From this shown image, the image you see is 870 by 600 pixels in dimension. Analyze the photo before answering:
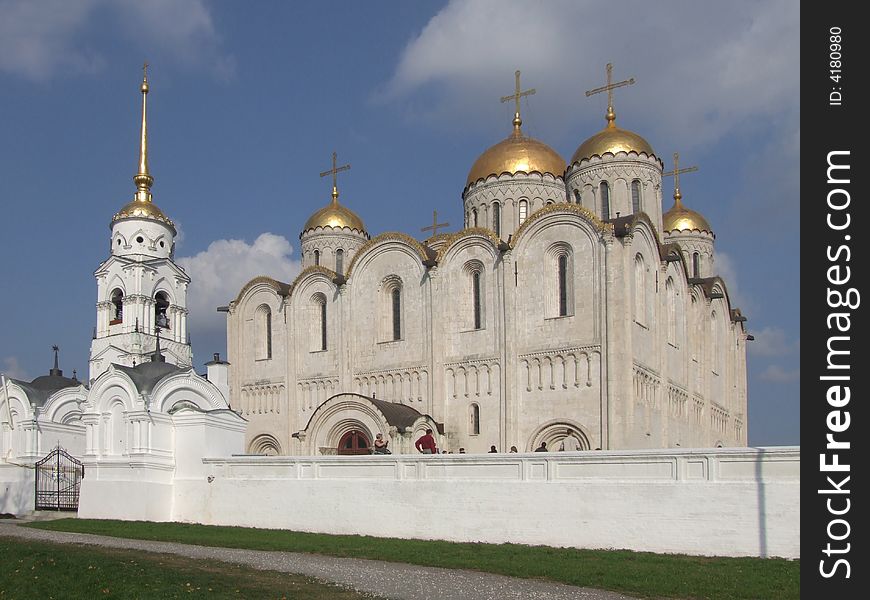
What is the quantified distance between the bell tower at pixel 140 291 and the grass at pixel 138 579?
23.3 m

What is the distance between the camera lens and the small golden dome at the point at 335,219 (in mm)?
44375

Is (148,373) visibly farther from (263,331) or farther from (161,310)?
(161,310)

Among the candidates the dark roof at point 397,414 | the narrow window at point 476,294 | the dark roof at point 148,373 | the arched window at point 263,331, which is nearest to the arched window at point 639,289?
the narrow window at point 476,294

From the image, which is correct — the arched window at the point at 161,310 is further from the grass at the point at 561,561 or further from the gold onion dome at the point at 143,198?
the grass at the point at 561,561

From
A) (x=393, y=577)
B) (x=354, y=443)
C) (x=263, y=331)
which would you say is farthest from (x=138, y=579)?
(x=263, y=331)

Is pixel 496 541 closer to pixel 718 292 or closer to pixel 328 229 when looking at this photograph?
pixel 718 292

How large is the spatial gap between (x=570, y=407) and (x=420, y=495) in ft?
32.6

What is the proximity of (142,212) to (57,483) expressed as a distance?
16340 millimetres

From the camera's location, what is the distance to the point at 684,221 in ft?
154

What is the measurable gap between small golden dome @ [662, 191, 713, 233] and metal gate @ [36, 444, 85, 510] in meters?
28.5

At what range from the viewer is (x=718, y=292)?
38500mm

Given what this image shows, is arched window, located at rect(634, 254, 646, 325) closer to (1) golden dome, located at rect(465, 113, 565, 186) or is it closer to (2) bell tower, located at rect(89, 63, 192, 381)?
(1) golden dome, located at rect(465, 113, 565, 186)
